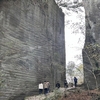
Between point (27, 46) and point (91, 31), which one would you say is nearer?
point (27, 46)

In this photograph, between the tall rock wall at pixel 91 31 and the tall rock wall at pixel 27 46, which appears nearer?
the tall rock wall at pixel 27 46

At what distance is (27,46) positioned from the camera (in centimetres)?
1531

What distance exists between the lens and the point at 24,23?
15.3m

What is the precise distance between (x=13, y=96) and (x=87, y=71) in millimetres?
8678

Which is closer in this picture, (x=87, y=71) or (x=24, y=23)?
(x=24, y=23)

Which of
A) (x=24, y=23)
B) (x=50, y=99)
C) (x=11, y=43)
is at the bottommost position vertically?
(x=50, y=99)

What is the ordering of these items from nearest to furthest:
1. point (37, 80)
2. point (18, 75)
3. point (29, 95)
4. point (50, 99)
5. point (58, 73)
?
point (50, 99) < point (18, 75) < point (29, 95) < point (37, 80) < point (58, 73)

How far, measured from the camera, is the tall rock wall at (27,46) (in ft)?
42.7

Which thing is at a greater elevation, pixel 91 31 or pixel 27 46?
pixel 91 31

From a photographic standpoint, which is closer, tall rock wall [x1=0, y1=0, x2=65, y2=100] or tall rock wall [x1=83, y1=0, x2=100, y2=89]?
tall rock wall [x1=0, y1=0, x2=65, y2=100]

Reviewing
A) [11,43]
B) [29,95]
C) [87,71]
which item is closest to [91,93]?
[29,95]

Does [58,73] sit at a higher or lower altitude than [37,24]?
lower

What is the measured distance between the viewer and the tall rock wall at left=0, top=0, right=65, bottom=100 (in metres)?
13.0

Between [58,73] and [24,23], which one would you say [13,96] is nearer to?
[24,23]
